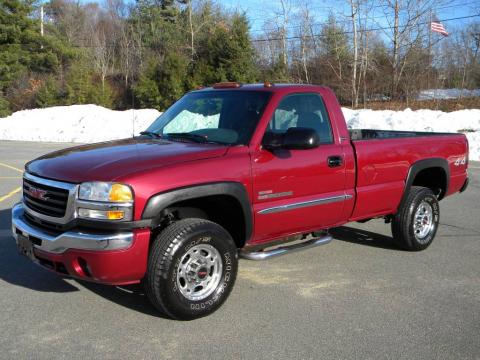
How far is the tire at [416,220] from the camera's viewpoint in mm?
5977

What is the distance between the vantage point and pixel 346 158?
5.16 metres

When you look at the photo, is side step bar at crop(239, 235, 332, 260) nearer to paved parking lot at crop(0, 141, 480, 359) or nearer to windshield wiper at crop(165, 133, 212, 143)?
paved parking lot at crop(0, 141, 480, 359)

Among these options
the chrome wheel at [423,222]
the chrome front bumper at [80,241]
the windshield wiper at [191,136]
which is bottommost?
the chrome wheel at [423,222]

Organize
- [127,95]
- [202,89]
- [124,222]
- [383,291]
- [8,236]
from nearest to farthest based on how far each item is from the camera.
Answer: [124,222] → [383,291] → [202,89] → [8,236] → [127,95]

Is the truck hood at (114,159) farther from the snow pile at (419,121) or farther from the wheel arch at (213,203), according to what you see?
the snow pile at (419,121)

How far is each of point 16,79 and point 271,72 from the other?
61.2 ft

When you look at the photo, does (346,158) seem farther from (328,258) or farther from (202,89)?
(202,89)

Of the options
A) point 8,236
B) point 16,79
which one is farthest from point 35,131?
point 8,236

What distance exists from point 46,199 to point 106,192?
65cm

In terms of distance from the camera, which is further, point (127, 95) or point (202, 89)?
point (127, 95)

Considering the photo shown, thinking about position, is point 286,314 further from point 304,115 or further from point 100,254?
point 304,115

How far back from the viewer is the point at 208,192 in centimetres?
412

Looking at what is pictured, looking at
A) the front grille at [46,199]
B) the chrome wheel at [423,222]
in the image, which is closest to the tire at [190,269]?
the front grille at [46,199]

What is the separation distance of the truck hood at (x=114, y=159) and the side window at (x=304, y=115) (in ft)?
2.71
